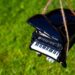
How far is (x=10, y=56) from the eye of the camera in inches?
275

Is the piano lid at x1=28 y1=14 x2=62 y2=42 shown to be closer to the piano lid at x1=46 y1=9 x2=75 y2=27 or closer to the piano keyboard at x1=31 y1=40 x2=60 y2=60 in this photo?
the piano lid at x1=46 y1=9 x2=75 y2=27

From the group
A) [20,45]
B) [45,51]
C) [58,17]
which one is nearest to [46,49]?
[45,51]

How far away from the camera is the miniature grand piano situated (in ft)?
15.6

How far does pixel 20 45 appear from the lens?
23.3 ft

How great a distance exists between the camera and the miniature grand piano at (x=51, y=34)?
475cm

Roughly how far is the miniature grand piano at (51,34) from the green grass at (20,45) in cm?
149

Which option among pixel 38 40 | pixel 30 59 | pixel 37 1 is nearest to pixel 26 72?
pixel 30 59

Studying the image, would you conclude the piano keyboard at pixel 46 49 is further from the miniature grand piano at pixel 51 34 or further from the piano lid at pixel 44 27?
the piano lid at pixel 44 27

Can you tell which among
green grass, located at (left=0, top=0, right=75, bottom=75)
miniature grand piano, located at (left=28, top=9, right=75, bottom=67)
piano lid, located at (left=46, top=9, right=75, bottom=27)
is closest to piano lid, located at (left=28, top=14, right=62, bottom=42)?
miniature grand piano, located at (left=28, top=9, right=75, bottom=67)

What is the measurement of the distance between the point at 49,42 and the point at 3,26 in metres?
3.02

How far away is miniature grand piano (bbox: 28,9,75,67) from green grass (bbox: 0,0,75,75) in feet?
4.89

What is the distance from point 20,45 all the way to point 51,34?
8.07 ft

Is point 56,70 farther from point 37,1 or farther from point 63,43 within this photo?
point 37,1

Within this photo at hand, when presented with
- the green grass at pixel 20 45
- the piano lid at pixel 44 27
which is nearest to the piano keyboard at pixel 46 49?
the piano lid at pixel 44 27
